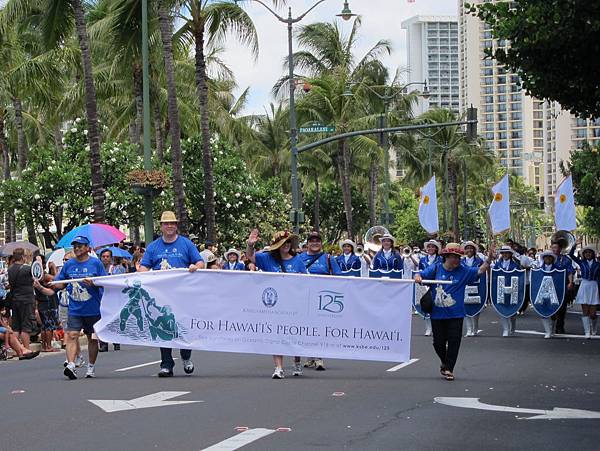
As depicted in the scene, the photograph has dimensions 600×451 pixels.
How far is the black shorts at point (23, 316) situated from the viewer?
19.7m

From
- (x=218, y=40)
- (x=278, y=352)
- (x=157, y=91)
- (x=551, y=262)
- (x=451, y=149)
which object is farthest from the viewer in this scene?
(x=451, y=149)

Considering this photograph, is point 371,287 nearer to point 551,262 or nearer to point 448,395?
point 448,395

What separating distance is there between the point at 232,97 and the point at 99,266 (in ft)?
184

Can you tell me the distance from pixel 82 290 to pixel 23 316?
17.5 feet

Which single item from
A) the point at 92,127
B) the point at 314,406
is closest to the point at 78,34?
the point at 92,127

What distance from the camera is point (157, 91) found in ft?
149

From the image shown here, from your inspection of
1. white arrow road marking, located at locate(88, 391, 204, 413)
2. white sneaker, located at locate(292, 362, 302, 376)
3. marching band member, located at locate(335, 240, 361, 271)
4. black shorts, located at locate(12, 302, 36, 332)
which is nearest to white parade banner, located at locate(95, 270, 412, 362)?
white sneaker, located at locate(292, 362, 302, 376)

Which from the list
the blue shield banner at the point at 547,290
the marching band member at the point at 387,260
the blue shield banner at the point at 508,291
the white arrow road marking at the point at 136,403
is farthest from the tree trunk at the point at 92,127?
the white arrow road marking at the point at 136,403

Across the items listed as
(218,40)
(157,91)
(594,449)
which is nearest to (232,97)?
(157,91)

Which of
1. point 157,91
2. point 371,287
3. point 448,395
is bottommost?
point 448,395

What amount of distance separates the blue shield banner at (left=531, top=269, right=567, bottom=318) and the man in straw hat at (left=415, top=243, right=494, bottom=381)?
7.61 metres

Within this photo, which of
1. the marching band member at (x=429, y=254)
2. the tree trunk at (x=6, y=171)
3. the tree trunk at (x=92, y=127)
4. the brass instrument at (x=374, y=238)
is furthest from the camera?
the tree trunk at (x=6, y=171)

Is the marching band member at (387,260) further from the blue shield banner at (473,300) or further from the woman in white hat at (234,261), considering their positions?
the blue shield banner at (473,300)

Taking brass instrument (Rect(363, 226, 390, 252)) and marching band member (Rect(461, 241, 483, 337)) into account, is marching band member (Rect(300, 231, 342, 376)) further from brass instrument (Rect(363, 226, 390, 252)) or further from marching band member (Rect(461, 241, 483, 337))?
brass instrument (Rect(363, 226, 390, 252))
